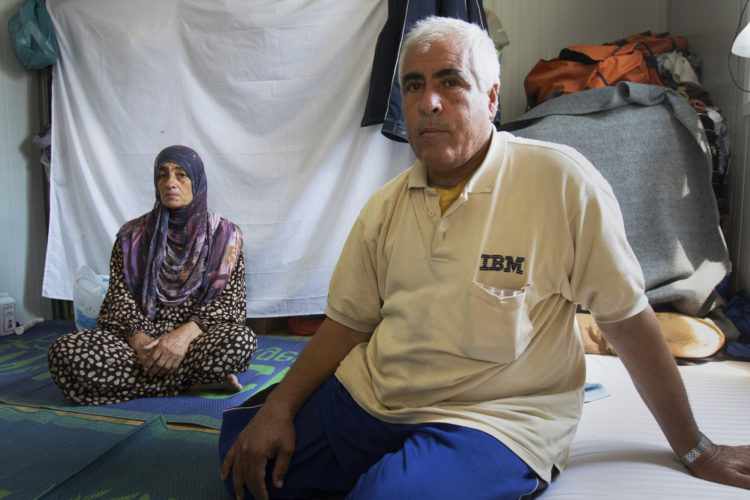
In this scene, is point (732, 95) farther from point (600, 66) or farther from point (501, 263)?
point (501, 263)

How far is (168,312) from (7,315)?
5.06 feet

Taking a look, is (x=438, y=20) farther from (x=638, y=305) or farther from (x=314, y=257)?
(x=314, y=257)

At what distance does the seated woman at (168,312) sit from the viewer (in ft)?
5.49

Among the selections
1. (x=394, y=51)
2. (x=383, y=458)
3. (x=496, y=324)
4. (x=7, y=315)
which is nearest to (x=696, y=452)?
(x=496, y=324)

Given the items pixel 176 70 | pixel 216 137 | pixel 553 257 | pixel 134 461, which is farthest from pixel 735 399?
pixel 176 70

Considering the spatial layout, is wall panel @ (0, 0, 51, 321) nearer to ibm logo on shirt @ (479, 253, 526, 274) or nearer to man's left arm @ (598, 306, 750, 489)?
ibm logo on shirt @ (479, 253, 526, 274)

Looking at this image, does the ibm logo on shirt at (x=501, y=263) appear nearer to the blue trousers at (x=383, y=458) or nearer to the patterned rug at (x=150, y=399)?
the blue trousers at (x=383, y=458)

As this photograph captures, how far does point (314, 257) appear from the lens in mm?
2561

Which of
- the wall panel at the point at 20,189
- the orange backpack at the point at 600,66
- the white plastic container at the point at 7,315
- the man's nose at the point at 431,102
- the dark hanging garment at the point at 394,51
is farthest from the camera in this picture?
the wall panel at the point at 20,189

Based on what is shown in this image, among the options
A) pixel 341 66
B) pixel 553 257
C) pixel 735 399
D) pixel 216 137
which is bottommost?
pixel 735 399

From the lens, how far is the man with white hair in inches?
30.5

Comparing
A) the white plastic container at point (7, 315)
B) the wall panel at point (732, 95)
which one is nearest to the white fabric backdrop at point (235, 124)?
the white plastic container at point (7, 315)

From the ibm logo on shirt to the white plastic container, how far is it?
3.02 m

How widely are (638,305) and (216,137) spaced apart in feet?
7.78
